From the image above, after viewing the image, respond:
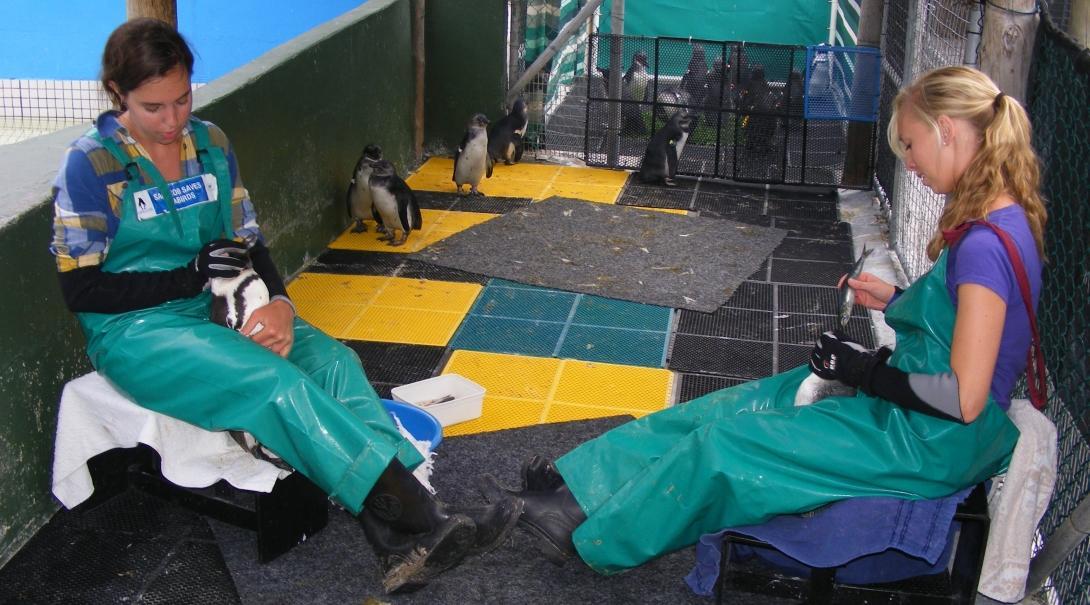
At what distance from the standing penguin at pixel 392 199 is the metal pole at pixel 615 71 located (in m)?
2.12

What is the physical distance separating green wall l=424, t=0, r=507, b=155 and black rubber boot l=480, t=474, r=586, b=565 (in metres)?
5.63

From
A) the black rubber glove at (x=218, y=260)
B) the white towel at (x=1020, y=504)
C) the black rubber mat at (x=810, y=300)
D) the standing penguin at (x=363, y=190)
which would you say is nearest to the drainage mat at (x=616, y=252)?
the black rubber mat at (x=810, y=300)

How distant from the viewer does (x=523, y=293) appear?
590cm

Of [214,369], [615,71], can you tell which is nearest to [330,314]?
[214,369]

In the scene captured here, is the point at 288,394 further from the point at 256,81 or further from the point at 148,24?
the point at 256,81

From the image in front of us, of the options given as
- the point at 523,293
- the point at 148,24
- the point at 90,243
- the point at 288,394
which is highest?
the point at 148,24

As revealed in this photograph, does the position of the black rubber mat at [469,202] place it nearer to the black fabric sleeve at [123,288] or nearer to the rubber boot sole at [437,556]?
the black fabric sleeve at [123,288]

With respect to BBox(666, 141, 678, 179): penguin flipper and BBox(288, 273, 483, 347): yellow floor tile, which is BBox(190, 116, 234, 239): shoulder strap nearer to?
BBox(288, 273, 483, 347): yellow floor tile

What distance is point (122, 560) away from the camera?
3398 mm

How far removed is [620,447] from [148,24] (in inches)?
69.1

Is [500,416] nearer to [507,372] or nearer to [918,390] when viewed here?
[507,372]

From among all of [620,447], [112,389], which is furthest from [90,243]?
[620,447]

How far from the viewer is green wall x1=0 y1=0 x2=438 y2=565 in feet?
11.0

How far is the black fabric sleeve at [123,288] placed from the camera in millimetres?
3133
